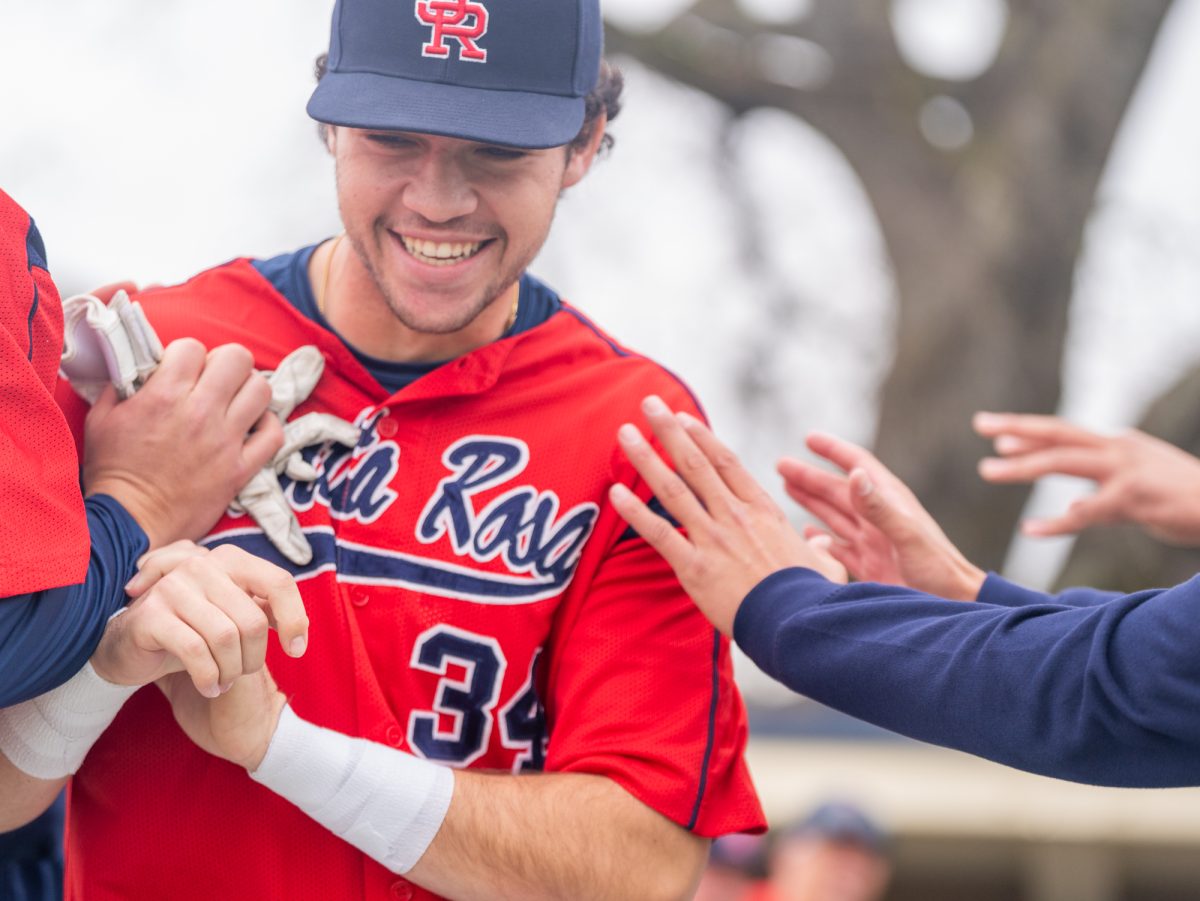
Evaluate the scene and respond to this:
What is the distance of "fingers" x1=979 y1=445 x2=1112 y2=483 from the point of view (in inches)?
125

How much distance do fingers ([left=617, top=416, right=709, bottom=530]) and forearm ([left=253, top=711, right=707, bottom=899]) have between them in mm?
418

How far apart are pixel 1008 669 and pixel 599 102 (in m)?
1.22

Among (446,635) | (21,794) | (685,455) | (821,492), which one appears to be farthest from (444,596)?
(821,492)

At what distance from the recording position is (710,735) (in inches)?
95.7

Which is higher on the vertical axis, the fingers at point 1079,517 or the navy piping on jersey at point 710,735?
the fingers at point 1079,517

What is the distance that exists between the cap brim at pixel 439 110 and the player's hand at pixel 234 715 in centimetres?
80

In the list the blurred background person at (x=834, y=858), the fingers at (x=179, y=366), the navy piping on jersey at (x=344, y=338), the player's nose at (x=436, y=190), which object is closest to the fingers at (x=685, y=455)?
the navy piping on jersey at (x=344, y=338)

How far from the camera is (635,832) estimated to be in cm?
235

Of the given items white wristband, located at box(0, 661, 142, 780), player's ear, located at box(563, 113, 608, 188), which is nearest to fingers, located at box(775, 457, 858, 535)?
player's ear, located at box(563, 113, 608, 188)

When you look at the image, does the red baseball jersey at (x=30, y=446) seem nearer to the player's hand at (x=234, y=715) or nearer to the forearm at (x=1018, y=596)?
the player's hand at (x=234, y=715)

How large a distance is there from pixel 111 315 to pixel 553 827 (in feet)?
3.13

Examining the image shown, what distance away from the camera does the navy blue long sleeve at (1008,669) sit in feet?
6.62

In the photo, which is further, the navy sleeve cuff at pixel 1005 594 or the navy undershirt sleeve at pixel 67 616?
the navy sleeve cuff at pixel 1005 594

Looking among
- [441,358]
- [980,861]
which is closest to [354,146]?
[441,358]
